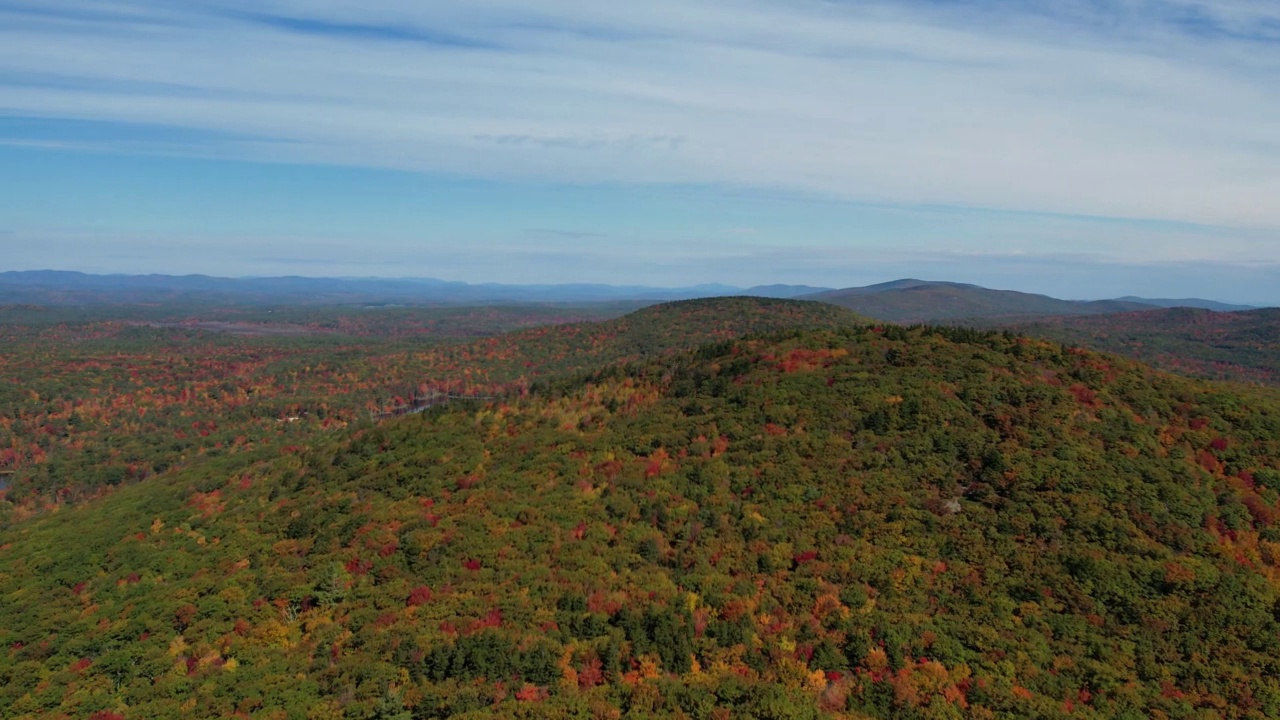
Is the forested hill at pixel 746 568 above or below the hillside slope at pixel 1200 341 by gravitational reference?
below

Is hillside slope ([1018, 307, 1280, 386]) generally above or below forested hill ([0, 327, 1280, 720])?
above

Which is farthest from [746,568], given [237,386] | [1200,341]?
[1200,341]

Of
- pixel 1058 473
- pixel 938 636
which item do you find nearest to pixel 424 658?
pixel 938 636

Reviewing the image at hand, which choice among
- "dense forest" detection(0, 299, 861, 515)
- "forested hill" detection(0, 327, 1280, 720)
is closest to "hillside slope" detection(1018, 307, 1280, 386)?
"dense forest" detection(0, 299, 861, 515)

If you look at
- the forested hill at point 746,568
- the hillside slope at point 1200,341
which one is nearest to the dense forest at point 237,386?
the forested hill at point 746,568

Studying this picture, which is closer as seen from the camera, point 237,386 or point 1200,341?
point 237,386

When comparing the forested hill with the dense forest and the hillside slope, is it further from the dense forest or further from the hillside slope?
the hillside slope

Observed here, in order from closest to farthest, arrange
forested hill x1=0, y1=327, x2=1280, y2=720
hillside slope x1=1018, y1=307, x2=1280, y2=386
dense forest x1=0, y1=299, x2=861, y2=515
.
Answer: forested hill x1=0, y1=327, x2=1280, y2=720 < dense forest x1=0, y1=299, x2=861, y2=515 < hillside slope x1=1018, y1=307, x2=1280, y2=386

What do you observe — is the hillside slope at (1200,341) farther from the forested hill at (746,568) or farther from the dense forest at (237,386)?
the forested hill at (746,568)

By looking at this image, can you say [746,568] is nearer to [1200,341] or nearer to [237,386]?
[237,386]
